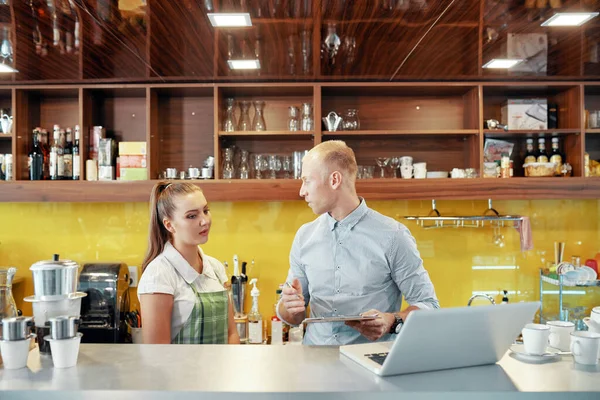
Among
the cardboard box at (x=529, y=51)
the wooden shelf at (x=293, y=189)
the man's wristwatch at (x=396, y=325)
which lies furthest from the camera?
the wooden shelf at (x=293, y=189)

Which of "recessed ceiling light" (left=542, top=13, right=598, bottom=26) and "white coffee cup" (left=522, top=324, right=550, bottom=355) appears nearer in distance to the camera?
"white coffee cup" (left=522, top=324, right=550, bottom=355)

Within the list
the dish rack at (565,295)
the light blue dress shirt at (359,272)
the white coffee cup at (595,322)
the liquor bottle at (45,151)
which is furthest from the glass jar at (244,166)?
the white coffee cup at (595,322)

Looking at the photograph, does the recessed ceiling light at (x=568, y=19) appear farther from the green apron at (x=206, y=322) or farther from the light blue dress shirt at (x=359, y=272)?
the green apron at (x=206, y=322)

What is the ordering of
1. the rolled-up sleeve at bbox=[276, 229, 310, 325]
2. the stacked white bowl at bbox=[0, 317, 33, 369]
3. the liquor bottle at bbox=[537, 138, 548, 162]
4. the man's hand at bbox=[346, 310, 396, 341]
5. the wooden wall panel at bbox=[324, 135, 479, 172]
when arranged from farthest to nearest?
the wooden wall panel at bbox=[324, 135, 479, 172] < the liquor bottle at bbox=[537, 138, 548, 162] < the rolled-up sleeve at bbox=[276, 229, 310, 325] < the man's hand at bbox=[346, 310, 396, 341] < the stacked white bowl at bbox=[0, 317, 33, 369]

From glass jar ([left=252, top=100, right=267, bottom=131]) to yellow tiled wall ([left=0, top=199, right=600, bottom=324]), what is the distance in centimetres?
55

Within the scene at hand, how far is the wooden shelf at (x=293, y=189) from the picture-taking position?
3363mm

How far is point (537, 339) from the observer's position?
1.46m

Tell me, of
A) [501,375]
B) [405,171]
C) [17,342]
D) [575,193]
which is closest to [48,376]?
[17,342]

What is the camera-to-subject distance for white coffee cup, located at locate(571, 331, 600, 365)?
1378 mm

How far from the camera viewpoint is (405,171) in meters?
3.49

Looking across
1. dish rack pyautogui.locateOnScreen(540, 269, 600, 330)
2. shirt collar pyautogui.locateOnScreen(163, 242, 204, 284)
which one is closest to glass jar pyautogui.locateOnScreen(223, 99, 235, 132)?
shirt collar pyautogui.locateOnScreen(163, 242, 204, 284)

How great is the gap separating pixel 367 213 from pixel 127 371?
120cm

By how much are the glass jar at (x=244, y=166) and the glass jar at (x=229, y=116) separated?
0.56 ft

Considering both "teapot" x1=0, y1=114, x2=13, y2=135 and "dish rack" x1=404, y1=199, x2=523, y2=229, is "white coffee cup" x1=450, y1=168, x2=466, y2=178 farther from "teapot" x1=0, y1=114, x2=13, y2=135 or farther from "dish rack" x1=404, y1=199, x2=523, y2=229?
"teapot" x1=0, y1=114, x2=13, y2=135
